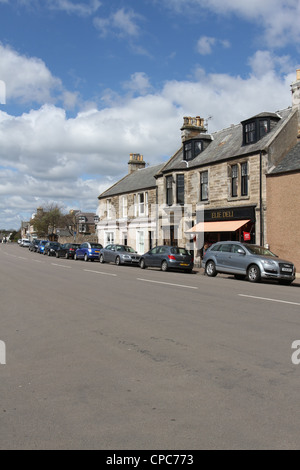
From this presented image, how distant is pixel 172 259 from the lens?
971 inches

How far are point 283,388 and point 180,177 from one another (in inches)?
1093

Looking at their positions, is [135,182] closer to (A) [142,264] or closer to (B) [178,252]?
(A) [142,264]

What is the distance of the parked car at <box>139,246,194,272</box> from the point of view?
80.8 feet

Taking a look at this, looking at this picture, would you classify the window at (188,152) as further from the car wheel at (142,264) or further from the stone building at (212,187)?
the car wheel at (142,264)

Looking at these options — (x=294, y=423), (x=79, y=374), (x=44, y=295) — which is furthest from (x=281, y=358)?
(x=44, y=295)

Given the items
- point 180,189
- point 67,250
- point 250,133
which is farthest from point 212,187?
point 67,250

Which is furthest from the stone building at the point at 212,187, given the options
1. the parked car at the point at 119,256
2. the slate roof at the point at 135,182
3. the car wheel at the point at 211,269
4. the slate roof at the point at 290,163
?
the car wheel at the point at 211,269

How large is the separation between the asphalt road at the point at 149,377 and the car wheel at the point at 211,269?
10655 millimetres

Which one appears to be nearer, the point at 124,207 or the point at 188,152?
the point at 188,152

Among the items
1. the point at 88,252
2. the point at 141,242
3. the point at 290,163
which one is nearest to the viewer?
the point at 290,163

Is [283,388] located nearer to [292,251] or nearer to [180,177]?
[292,251]

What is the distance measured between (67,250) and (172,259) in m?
17.6

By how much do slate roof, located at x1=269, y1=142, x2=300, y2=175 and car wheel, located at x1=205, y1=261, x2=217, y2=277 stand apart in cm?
644

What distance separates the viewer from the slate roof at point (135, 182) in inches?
1536
